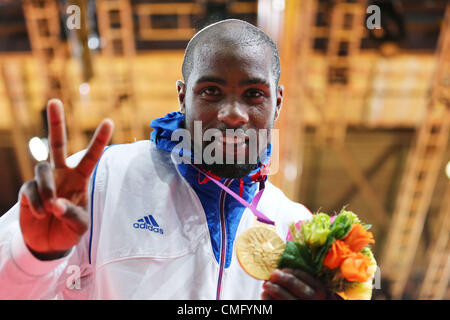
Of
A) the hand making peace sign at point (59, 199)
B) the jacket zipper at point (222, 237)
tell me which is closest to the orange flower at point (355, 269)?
the jacket zipper at point (222, 237)

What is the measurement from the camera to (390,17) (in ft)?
17.9

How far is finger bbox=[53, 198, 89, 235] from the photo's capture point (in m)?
0.81

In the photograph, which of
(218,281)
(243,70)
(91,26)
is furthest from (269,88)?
(91,26)

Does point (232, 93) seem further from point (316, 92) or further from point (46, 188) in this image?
point (316, 92)

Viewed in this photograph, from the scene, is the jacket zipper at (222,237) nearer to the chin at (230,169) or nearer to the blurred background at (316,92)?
the chin at (230,169)

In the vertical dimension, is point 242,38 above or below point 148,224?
above

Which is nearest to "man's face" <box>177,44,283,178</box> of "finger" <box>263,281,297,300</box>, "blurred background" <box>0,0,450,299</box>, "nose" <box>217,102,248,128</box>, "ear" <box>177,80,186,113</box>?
A: "nose" <box>217,102,248,128</box>

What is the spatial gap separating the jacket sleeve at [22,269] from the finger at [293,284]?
52cm

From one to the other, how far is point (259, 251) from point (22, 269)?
1.97ft

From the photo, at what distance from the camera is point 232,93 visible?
107cm

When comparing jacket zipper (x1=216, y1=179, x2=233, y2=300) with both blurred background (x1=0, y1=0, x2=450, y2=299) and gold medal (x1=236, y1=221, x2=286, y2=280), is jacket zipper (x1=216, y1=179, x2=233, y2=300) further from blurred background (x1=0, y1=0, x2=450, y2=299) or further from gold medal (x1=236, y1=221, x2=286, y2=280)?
blurred background (x1=0, y1=0, x2=450, y2=299)

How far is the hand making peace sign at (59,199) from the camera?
0.83 m

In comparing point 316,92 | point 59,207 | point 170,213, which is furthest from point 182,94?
point 316,92

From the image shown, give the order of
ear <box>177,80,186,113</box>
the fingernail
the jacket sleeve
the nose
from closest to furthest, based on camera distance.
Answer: the fingernail, the jacket sleeve, the nose, ear <box>177,80,186,113</box>
